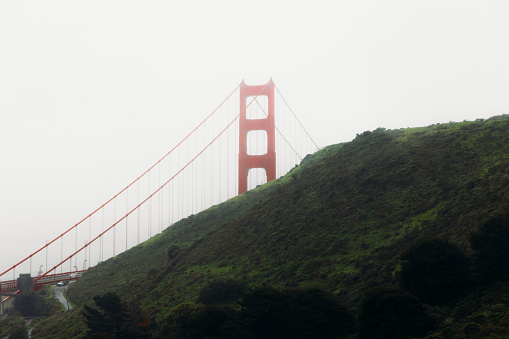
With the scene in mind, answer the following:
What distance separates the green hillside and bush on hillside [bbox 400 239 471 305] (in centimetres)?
68

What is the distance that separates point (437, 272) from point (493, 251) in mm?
2587

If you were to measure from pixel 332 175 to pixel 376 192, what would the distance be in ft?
34.9

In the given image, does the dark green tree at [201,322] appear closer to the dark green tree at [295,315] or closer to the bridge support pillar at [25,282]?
the dark green tree at [295,315]

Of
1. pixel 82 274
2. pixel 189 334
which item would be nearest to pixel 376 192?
pixel 189 334

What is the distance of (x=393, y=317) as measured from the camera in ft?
61.6

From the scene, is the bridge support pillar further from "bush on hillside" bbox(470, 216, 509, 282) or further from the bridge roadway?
"bush on hillside" bbox(470, 216, 509, 282)

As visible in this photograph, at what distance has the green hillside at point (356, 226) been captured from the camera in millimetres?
28141

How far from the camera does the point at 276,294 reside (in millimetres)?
23328

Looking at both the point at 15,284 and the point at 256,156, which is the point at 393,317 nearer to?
the point at 256,156

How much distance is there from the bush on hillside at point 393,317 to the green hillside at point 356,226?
101cm

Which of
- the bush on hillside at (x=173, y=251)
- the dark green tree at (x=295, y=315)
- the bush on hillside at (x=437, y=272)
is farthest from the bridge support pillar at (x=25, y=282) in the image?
the bush on hillside at (x=437, y=272)

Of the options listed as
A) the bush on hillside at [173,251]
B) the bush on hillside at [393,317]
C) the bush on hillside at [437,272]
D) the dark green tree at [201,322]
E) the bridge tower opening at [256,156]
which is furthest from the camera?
the bridge tower opening at [256,156]

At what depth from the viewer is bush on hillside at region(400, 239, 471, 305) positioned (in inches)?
837

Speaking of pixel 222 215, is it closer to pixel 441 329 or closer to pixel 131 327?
pixel 131 327
